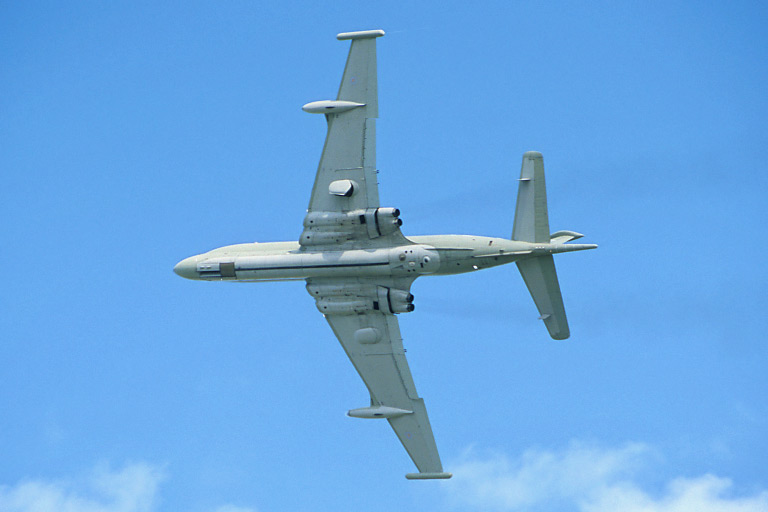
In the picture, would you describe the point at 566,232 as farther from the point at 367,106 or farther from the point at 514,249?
the point at 367,106

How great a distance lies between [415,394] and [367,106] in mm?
12335

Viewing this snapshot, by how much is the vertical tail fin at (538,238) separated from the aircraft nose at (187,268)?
1389 cm

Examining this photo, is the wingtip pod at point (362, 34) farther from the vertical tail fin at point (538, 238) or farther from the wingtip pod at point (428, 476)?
the wingtip pod at point (428, 476)

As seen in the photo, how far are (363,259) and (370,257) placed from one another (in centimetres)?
30

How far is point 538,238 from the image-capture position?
5200 centimetres


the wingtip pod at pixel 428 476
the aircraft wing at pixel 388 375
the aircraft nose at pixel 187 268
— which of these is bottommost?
the wingtip pod at pixel 428 476

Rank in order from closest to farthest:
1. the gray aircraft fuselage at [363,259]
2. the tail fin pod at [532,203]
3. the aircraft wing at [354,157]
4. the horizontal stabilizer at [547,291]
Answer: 1. the tail fin pod at [532,203]
2. the gray aircraft fuselage at [363,259]
3. the horizontal stabilizer at [547,291]
4. the aircraft wing at [354,157]

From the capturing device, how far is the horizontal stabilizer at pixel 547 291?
5253 centimetres

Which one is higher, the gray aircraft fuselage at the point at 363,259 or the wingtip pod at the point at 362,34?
the wingtip pod at the point at 362,34

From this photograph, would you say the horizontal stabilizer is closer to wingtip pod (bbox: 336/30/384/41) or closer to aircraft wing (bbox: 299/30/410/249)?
aircraft wing (bbox: 299/30/410/249)

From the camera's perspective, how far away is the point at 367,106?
53781 millimetres

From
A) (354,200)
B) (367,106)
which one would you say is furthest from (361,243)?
(367,106)

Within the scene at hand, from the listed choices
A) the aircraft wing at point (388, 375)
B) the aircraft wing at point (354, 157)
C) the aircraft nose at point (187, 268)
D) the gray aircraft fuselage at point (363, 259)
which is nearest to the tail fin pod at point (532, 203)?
the gray aircraft fuselage at point (363, 259)

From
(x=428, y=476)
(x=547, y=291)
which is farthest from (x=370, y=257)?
(x=428, y=476)
